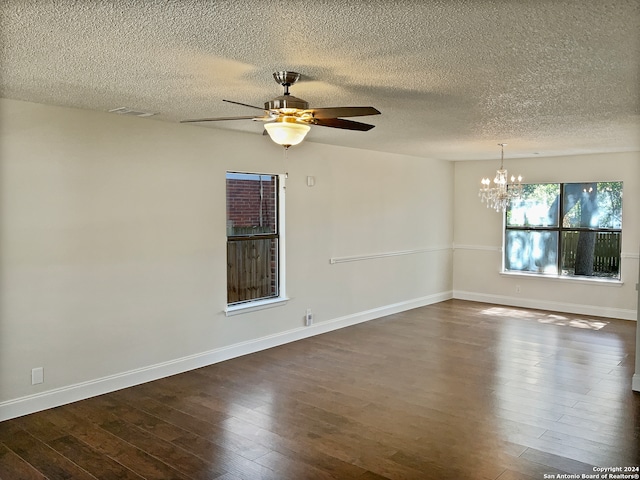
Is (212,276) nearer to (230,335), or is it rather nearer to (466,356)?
(230,335)

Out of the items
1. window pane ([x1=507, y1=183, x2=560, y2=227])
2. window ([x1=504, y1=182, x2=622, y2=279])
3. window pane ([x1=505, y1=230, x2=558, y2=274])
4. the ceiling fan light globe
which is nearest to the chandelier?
window pane ([x1=507, y1=183, x2=560, y2=227])

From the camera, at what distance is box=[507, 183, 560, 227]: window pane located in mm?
7922

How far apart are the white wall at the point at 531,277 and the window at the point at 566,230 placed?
0.16 meters

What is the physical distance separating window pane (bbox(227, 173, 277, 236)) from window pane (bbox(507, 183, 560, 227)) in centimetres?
441

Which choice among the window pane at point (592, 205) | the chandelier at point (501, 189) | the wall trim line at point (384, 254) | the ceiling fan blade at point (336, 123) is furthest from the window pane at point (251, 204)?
the window pane at point (592, 205)

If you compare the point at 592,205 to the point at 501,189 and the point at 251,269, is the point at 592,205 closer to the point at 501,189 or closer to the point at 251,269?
the point at 501,189

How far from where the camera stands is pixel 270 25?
223 cm

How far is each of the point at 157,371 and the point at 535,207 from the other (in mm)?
6188

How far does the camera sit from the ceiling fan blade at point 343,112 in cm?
273

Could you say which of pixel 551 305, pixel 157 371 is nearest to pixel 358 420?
pixel 157 371

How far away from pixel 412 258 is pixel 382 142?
8.03 ft

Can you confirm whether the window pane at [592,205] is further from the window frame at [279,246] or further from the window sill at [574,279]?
the window frame at [279,246]

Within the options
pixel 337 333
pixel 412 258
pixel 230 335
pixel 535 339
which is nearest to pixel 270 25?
pixel 230 335

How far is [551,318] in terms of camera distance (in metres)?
7.33
